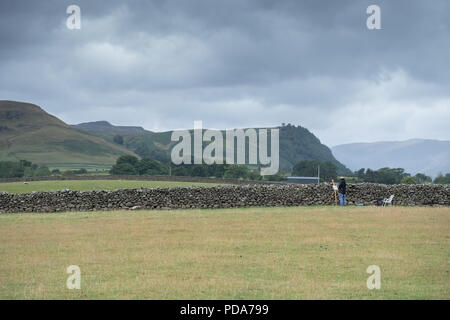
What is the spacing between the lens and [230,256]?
15.7 m

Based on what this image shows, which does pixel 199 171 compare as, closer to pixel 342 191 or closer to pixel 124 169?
pixel 124 169

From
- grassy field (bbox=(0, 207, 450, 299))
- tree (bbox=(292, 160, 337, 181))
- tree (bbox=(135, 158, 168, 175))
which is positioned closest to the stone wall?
grassy field (bbox=(0, 207, 450, 299))

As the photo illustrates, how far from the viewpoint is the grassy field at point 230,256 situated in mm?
11453

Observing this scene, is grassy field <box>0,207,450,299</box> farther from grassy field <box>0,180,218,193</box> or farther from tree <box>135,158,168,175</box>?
tree <box>135,158,168,175</box>

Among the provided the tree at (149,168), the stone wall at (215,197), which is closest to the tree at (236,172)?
the tree at (149,168)

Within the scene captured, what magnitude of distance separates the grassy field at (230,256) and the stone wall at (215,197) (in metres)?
6.11

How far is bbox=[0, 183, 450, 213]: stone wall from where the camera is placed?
109 ft

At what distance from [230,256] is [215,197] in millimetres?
18555

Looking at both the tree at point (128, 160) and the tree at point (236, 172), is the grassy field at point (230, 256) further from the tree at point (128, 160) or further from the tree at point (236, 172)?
the tree at point (128, 160)

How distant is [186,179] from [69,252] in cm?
3971

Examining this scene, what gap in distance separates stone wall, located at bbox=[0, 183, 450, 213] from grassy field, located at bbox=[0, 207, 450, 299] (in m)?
6.11

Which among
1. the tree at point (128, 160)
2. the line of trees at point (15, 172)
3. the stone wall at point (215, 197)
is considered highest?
the tree at point (128, 160)
